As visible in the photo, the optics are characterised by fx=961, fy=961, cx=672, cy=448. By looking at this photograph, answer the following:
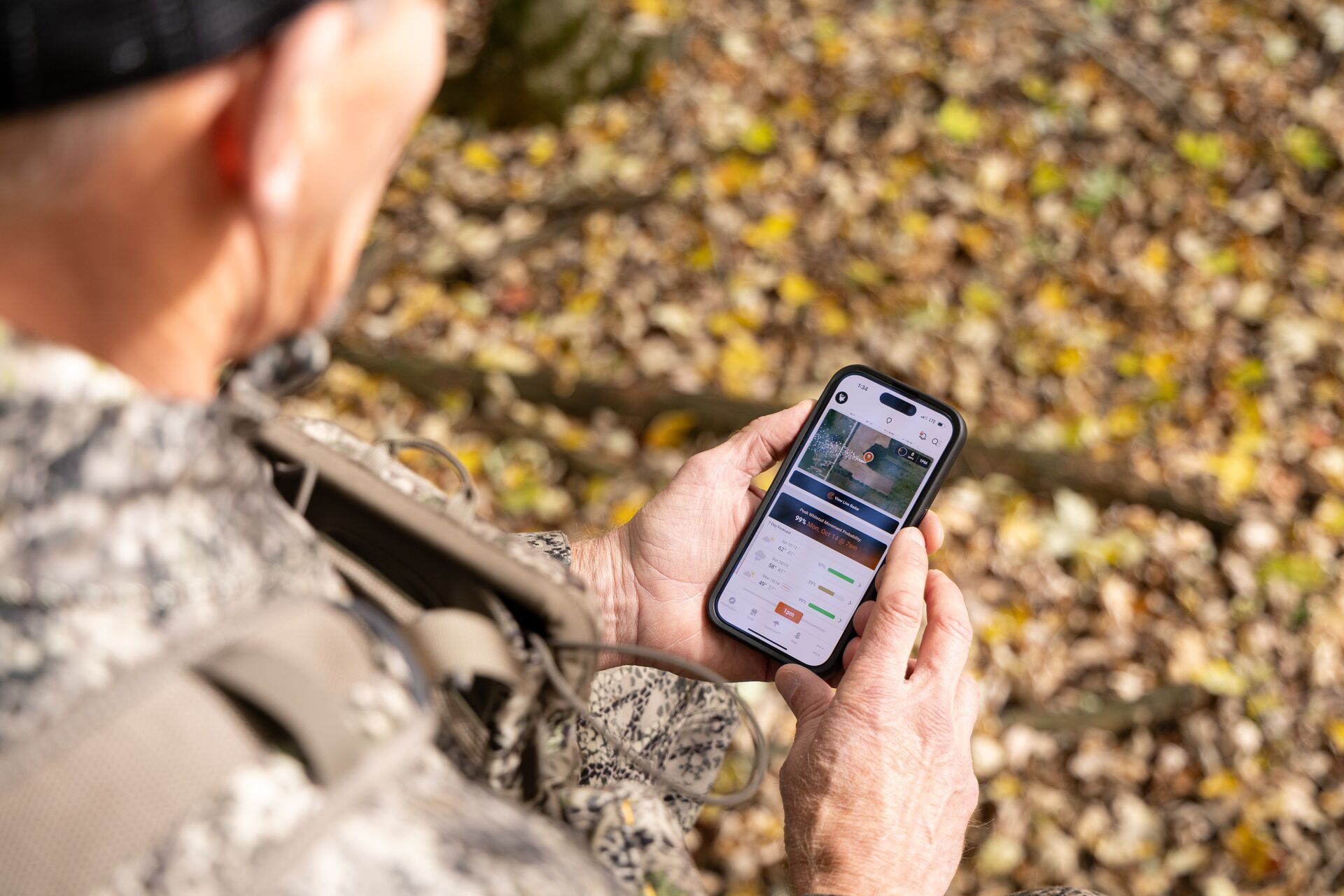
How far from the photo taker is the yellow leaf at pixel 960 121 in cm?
406

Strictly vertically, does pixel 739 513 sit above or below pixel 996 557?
above

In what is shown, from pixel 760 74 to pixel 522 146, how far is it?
3.69 feet

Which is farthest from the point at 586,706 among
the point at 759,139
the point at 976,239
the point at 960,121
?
the point at 960,121

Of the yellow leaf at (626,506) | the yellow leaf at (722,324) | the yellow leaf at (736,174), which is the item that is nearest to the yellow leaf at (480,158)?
the yellow leaf at (736,174)

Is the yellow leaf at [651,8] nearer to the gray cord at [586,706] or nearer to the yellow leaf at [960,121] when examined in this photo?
the yellow leaf at [960,121]

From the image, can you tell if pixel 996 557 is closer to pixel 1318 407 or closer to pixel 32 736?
pixel 1318 407

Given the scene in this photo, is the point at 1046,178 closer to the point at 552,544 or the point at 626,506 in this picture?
the point at 626,506

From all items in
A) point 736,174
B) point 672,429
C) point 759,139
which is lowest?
point 672,429

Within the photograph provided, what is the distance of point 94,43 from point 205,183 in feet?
0.45

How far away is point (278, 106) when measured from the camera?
79 cm

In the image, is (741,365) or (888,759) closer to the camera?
(888,759)

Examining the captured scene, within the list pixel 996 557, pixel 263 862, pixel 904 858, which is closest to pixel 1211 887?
pixel 996 557

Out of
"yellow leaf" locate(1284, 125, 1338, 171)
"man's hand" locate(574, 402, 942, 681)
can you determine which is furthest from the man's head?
"yellow leaf" locate(1284, 125, 1338, 171)

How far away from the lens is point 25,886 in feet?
2.47
